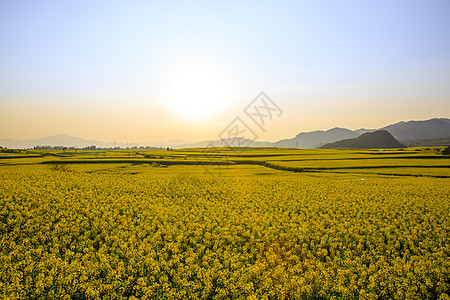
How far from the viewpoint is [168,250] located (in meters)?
12.5

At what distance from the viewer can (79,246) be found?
12914 millimetres

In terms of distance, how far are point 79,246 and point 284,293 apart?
974 centimetres

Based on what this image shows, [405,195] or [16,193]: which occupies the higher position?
[16,193]

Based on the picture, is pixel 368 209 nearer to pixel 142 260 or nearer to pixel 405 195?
pixel 405 195

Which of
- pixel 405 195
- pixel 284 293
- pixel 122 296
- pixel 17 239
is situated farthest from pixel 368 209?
pixel 17 239

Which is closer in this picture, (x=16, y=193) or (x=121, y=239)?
(x=121, y=239)

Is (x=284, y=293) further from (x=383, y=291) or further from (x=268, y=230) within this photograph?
(x=268, y=230)

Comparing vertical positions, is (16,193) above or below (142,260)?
above

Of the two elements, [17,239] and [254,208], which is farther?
[254,208]

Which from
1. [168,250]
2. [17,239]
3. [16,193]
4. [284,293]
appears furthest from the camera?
[16,193]

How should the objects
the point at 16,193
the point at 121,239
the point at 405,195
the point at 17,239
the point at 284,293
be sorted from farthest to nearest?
the point at 405,195 < the point at 16,193 < the point at 17,239 < the point at 121,239 < the point at 284,293

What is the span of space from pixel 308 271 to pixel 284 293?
1954 mm

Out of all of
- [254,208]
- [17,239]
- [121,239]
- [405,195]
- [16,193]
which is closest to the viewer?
[121,239]

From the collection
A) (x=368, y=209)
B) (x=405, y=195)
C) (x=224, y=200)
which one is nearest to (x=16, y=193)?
(x=224, y=200)
